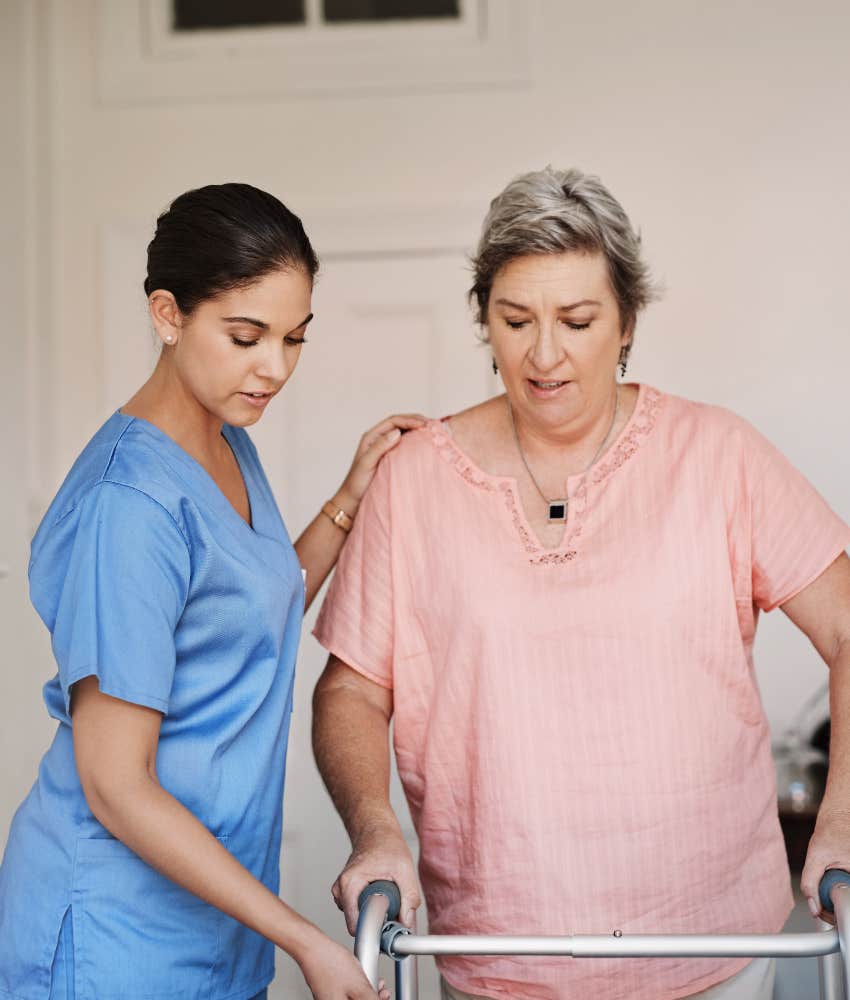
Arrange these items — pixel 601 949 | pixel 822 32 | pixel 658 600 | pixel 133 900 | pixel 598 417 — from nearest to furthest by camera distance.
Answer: pixel 601 949 → pixel 133 900 → pixel 658 600 → pixel 598 417 → pixel 822 32

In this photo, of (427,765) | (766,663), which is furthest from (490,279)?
(766,663)

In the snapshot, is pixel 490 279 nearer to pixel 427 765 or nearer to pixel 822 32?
pixel 427 765

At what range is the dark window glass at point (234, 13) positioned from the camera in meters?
3.00

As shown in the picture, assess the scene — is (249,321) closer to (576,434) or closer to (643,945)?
(576,434)

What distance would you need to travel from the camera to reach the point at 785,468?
5.90 ft

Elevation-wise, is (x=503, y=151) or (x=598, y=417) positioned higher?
(x=503, y=151)

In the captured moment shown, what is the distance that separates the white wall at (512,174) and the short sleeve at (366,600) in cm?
113

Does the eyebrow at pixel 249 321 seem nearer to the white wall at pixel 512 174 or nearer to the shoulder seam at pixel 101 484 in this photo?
the shoulder seam at pixel 101 484

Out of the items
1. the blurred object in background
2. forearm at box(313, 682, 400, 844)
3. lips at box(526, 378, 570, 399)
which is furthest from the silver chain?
the blurred object in background

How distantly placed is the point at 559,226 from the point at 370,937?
0.90 metres

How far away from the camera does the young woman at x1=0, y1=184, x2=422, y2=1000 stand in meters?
1.37

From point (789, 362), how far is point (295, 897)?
5.22 feet

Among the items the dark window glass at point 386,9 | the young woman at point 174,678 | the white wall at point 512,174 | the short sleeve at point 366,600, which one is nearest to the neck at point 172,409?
the young woman at point 174,678

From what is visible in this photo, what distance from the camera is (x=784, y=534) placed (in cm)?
175
